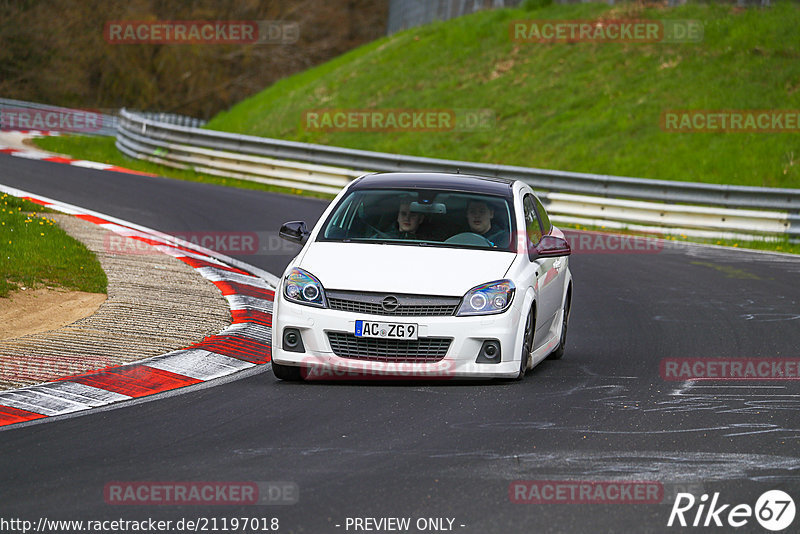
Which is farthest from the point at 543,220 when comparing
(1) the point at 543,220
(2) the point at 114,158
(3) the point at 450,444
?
(2) the point at 114,158

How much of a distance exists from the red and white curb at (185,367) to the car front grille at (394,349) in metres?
1.17

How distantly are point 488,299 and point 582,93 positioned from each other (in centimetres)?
2308

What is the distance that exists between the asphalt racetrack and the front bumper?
0.17m

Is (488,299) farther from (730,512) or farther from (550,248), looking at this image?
(730,512)

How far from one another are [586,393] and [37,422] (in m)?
3.76

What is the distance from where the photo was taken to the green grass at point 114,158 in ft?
84.8

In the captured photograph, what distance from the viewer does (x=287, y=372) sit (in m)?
8.55

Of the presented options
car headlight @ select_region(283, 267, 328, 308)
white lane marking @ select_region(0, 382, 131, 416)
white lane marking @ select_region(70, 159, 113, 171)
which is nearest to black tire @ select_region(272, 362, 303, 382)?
car headlight @ select_region(283, 267, 328, 308)

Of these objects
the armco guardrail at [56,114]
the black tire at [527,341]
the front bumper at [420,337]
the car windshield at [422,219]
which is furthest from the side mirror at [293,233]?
the armco guardrail at [56,114]

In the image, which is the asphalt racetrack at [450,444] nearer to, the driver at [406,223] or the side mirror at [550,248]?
the side mirror at [550,248]

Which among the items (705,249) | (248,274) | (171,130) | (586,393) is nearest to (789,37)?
(705,249)

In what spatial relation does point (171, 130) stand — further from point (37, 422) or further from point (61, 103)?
point (61, 103)

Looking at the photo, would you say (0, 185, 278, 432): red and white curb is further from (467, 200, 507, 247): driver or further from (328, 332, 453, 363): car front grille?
(467, 200, 507, 247): driver

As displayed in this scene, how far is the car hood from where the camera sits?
27.4 feet
